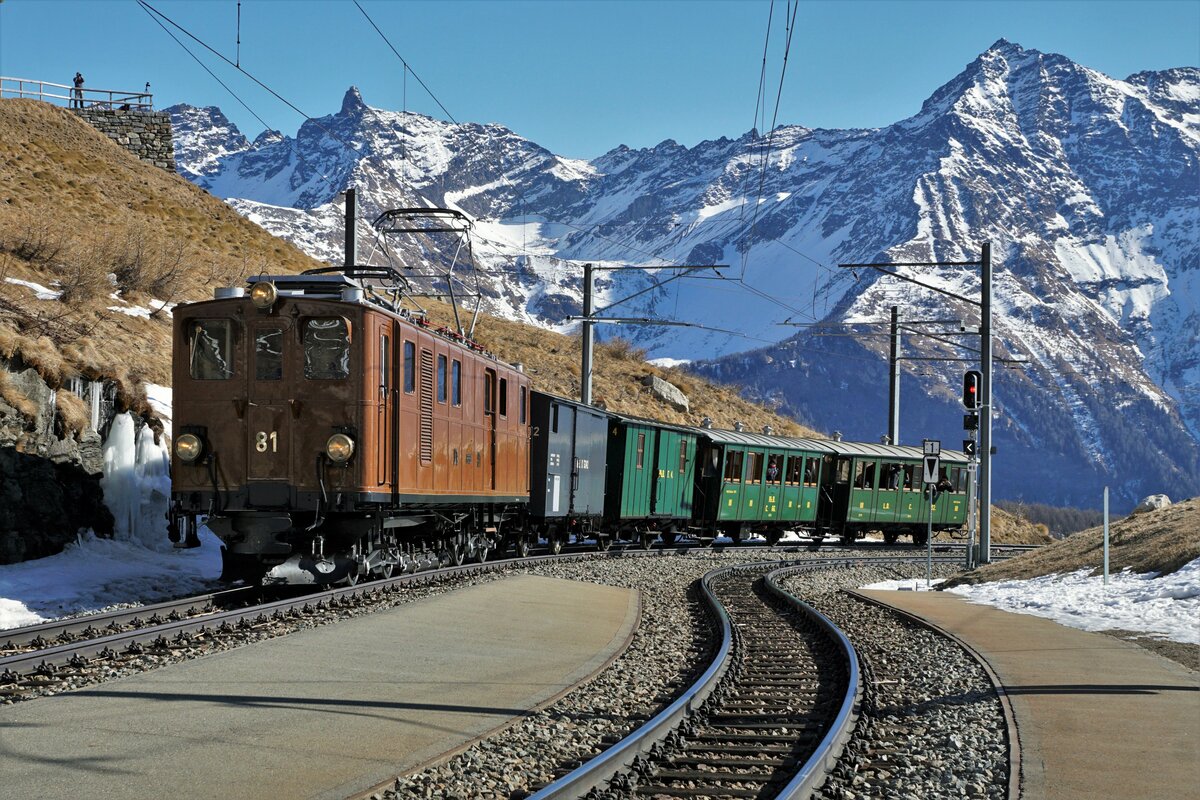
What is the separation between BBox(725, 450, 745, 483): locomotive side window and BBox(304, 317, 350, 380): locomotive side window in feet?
69.3

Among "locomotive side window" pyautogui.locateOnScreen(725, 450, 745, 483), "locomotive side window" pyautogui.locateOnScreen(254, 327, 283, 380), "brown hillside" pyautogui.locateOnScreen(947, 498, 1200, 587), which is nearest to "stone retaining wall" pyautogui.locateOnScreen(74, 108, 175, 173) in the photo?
"locomotive side window" pyautogui.locateOnScreen(725, 450, 745, 483)

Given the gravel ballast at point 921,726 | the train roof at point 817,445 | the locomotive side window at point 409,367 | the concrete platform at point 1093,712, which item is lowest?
the gravel ballast at point 921,726

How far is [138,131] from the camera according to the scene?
57.8 m

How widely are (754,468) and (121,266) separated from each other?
55.1 feet

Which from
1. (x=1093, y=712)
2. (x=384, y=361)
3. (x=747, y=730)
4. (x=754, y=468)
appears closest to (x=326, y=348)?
(x=384, y=361)

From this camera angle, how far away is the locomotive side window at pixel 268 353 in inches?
599

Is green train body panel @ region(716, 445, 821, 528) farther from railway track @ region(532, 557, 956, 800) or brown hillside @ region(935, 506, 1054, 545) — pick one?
railway track @ region(532, 557, 956, 800)

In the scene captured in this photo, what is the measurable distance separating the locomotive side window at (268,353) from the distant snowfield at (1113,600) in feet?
30.8

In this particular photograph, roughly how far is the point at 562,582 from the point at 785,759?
11.6 meters

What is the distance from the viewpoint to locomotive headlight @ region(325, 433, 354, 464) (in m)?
14.7

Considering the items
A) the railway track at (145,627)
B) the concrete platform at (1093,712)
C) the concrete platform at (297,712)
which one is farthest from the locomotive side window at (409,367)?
the concrete platform at (1093,712)

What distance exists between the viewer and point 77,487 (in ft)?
56.9

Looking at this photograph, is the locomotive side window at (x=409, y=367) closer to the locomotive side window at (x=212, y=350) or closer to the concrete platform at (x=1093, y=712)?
the locomotive side window at (x=212, y=350)

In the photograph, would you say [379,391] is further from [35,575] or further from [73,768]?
[73,768]
